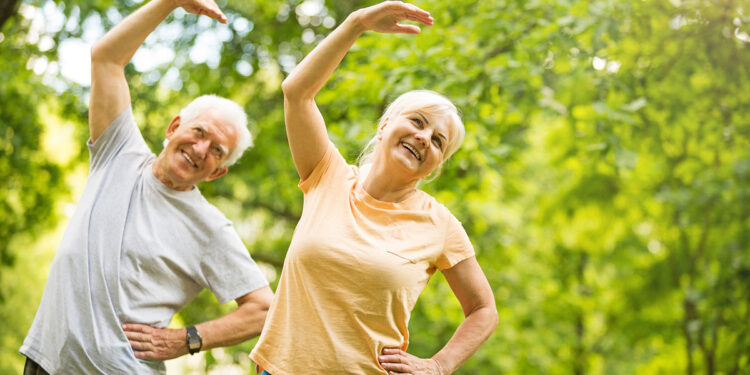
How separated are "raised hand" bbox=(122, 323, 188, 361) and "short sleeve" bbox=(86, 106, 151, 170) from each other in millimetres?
556

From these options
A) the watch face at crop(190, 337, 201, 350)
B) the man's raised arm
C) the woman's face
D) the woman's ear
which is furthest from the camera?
the watch face at crop(190, 337, 201, 350)

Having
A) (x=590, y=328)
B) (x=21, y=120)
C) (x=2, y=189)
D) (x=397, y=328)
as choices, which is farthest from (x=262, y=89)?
(x=590, y=328)

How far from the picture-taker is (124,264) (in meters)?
2.16

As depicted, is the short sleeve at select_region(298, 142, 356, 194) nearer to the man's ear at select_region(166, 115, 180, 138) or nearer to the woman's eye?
the woman's eye

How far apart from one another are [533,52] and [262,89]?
4.50m

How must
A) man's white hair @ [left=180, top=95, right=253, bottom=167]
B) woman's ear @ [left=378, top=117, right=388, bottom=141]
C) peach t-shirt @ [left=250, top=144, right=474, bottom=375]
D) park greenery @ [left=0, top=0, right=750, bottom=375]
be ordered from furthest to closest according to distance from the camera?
park greenery @ [left=0, top=0, right=750, bottom=375]
man's white hair @ [left=180, top=95, right=253, bottom=167]
woman's ear @ [left=378, top=117, right=388, bottom=141]
peach t-shirt @ [left=250, top=144, right=474, bottom=375]

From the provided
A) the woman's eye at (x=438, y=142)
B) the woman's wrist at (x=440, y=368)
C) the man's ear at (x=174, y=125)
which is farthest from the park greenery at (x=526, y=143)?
the woman's wrist at (x=440, y=368)

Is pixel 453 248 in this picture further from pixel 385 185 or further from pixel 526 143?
pixel 526 143

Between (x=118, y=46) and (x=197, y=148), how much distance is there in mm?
400

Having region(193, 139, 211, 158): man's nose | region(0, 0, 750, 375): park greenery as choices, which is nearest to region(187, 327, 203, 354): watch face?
region(193, 139, 211, 158): man's nose

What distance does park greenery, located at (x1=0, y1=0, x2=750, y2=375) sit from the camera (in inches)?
174

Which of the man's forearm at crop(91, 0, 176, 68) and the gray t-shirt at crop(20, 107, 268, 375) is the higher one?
the man's forearm at crop(91, 0, 176, 68)

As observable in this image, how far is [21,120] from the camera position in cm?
717

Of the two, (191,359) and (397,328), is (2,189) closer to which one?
(191,359)
